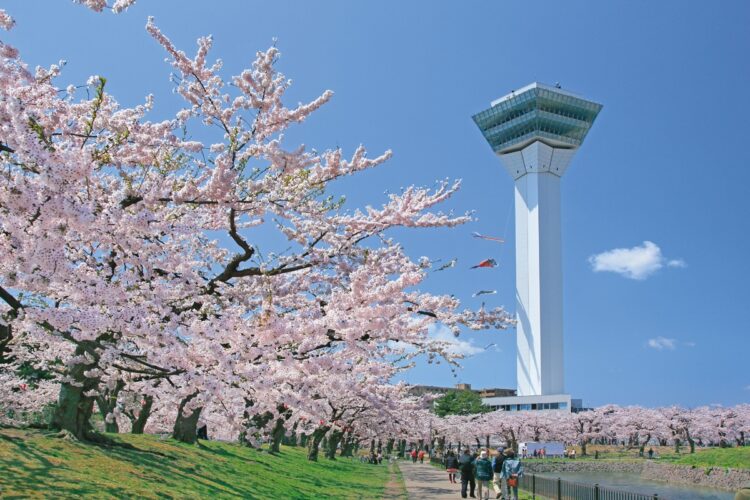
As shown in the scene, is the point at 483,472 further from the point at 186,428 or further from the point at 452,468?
the point at 452,468

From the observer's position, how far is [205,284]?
34.1ft

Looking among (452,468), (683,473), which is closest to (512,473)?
(452,468)

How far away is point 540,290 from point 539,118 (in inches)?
1324

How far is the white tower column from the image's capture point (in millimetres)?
113688

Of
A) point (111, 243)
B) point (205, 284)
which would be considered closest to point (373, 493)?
point (205, 284)

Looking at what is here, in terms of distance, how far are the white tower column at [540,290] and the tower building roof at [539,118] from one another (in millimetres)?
7637

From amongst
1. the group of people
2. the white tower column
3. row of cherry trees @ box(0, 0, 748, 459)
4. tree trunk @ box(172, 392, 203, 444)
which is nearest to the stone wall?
the group of people

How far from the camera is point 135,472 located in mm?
13000

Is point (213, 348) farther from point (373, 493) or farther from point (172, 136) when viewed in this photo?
point (373, 493)

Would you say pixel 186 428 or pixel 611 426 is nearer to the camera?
pixel 186 428

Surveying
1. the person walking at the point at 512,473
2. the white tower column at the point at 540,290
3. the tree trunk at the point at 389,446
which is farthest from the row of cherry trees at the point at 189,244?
the white tower column at the point at 540,290

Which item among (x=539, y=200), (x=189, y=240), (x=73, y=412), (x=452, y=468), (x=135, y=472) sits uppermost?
(x=539, y=200)

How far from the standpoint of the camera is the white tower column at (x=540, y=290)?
114 meters

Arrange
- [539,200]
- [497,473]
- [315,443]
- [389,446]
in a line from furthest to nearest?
[539,200], [389,446], [315,443], [497,473]
